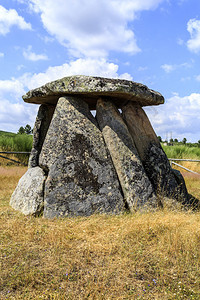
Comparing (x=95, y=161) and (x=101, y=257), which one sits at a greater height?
(x=95, y=161)

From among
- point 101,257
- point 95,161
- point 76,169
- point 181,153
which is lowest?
point 101,257

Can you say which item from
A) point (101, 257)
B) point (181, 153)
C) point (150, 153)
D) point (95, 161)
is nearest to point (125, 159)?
point (95, 161)

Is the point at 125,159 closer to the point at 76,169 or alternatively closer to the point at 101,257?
the point at 76,169

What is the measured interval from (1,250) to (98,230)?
5.49 ft

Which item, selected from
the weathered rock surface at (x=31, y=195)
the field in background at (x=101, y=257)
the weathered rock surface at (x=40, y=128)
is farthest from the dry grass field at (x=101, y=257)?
the weathered rock surface at (x=40, y=128)

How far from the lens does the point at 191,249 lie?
12.9 feet

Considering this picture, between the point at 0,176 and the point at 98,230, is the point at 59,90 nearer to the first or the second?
the point at 98,230

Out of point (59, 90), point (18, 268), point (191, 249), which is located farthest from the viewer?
point (59, 90)

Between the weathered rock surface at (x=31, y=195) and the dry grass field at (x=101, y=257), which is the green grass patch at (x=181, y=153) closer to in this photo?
the weathered rock surface at (x=31, y=195)

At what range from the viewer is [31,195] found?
18.8ft

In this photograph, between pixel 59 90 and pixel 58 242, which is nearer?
pixel 58 242

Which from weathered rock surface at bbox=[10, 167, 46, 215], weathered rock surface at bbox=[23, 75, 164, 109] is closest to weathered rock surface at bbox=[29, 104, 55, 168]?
weathered rock surface at bbox=[23, 75, 164, 109]

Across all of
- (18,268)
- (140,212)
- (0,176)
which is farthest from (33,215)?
(0,176)

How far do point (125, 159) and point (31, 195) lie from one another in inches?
90.7
